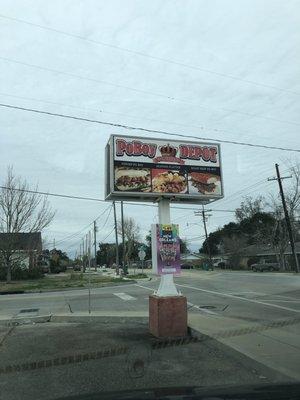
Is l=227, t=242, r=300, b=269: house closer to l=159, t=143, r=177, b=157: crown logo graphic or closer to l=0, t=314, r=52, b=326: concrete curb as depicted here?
l=0, t=314, r=52, b=326: concrete curb

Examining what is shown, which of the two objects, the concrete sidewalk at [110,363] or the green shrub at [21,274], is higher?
the green shrub at [21,274]

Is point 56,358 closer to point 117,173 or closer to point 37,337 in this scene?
point 37,337

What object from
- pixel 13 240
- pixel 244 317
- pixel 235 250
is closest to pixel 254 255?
pixel 235 250

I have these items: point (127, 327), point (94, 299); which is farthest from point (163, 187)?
point (94, 299)

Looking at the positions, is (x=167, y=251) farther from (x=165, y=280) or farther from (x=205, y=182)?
(x=205, y=182)

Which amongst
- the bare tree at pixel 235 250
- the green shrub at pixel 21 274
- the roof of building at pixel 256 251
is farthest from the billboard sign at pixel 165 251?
the bare tree at pixel 235 250

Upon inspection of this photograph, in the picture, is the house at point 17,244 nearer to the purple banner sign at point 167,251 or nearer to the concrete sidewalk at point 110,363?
the concrete sidewalk at point 110,363

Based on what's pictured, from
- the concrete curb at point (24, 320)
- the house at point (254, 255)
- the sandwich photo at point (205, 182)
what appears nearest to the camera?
the sandwich photo at point (205, 182)

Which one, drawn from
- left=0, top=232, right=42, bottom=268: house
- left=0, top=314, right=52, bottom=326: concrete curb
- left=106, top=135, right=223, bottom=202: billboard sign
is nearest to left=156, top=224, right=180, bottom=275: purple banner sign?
left=106, top=135, right=223, bottom=202: billboard sign

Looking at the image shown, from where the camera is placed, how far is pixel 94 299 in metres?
22.1

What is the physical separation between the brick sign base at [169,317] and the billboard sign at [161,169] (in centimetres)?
232

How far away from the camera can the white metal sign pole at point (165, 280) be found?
36.6 feet

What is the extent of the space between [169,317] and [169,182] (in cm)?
293

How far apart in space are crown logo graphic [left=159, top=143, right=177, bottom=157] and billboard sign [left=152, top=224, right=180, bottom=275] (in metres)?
1.57
